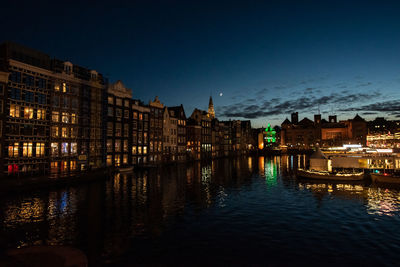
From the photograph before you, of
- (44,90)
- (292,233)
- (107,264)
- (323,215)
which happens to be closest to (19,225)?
(107,264)

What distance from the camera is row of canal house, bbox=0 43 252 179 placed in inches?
1729

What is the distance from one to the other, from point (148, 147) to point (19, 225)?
59.3 metres

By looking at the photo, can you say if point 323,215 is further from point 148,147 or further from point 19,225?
point 148,147

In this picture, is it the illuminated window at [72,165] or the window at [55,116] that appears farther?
the illuminated window at [72,165]

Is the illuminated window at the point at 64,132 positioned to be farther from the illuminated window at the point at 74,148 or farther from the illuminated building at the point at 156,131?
the illuminated building at the point at 156,131

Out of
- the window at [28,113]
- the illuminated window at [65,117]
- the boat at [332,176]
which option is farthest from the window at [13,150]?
the boat at [332,176]

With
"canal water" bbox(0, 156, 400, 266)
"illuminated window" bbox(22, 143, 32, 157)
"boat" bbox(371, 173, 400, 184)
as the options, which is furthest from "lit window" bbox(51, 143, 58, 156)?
"boat" bbox(371, 173, 400, 184)

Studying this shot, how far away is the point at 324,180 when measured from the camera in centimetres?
5219

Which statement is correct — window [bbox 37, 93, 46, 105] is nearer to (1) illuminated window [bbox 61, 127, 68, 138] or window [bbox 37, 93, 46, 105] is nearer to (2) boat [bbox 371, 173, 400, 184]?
(1) illuminated window [bbox 61, 127, 68, 138]

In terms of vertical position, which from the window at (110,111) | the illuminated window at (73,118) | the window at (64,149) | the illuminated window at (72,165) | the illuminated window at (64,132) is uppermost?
the window at (110,111)

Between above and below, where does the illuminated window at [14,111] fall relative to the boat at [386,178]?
above

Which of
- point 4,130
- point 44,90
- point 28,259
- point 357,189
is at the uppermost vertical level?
point 44,90

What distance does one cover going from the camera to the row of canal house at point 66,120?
43906mm

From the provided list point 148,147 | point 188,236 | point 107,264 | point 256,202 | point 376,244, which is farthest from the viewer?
point 148,147
